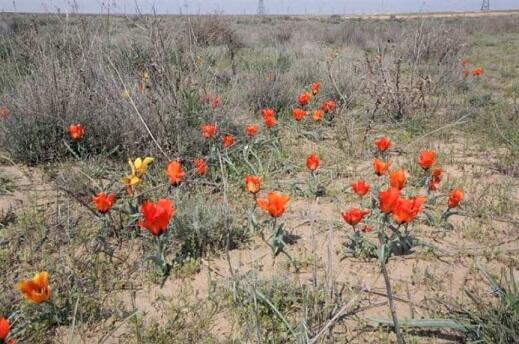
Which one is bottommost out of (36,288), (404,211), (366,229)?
(366,229)

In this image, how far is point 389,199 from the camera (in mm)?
1935

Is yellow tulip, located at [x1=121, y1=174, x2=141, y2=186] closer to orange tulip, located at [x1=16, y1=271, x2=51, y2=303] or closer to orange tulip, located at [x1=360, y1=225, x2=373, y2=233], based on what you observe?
orange tulip, located at [x1=16, y1=271, x2=51, y2=303]

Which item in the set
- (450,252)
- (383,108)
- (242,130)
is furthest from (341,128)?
(450,252)

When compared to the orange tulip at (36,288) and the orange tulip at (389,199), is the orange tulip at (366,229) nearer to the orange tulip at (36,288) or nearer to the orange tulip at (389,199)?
the orange tulip at (389,199)

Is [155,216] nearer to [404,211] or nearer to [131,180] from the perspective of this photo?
[131,180]

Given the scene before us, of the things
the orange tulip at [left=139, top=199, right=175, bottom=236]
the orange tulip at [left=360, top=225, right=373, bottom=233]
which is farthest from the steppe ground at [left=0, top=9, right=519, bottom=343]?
the orange tulip at [left=139, top=199, right=175, bottom=236]

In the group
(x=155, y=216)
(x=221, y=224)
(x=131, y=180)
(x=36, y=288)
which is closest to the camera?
(x=36, y=288)

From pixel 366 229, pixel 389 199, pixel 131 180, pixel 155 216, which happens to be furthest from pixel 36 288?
pixel 366 229

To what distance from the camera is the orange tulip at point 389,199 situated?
1.92 m

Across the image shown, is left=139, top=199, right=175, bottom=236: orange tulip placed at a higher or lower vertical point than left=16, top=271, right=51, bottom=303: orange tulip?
higher

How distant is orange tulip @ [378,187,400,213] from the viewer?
1915mm

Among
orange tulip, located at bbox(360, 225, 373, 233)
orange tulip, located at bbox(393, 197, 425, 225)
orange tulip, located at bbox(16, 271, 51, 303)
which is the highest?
orange tulip, located at bbox(393, 197, 425, 225)

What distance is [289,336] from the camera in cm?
174

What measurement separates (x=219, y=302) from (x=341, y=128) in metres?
3.11
